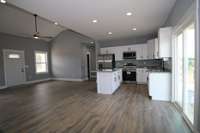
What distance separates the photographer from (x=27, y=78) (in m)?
7.72

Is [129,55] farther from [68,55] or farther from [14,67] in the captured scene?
[14,67]

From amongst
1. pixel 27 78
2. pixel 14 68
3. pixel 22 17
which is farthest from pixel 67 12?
pixel 27 78

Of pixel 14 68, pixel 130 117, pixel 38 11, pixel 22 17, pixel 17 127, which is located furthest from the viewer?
pixel 14 68

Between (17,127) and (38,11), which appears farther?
(38,11)

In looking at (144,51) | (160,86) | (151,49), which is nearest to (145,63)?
(144,51)

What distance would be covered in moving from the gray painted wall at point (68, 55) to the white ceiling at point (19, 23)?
1.18 meters

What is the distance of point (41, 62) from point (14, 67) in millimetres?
1962

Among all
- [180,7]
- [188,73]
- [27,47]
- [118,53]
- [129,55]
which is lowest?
[188,73]

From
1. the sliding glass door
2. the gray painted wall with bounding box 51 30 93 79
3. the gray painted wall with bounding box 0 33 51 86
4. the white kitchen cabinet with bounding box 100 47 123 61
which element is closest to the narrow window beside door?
the gray painted wall with bounding box 0 33 51 86

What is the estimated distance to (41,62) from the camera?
8805 millimetres

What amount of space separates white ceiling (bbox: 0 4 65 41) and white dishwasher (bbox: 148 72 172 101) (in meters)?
6.22

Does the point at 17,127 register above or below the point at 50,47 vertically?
below

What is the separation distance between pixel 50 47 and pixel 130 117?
8.46 meters

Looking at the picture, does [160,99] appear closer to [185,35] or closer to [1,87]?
[185,35]
